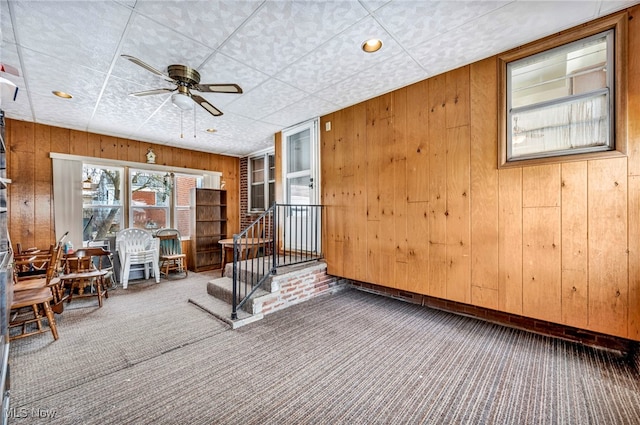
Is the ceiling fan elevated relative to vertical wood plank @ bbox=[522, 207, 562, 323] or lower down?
elevated

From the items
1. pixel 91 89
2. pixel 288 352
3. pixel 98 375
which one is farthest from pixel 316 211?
pixel 91 89

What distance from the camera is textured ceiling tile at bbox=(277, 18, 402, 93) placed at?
2.25 meters

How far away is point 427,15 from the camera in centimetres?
206

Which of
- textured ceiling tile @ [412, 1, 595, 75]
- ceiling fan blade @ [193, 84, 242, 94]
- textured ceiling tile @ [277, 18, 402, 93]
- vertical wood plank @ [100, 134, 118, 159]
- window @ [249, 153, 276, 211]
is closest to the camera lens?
textured ceiling tile @ [412, 1, 595, 75]

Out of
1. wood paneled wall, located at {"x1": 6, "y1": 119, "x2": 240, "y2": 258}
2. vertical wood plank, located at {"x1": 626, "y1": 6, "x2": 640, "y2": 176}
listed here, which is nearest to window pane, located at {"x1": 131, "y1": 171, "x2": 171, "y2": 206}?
wood paneled wall, located at {"x1": 6, "y1": 119, "x2": 240, "y2": 258}

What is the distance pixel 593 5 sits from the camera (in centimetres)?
196

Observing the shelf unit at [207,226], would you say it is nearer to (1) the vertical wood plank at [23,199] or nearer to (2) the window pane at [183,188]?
(2) the window pane at [183,188]

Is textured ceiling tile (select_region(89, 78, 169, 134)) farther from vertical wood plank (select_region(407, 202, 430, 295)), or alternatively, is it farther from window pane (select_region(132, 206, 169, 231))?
vertical wood plank (select_region(407, 202, 430, 295))

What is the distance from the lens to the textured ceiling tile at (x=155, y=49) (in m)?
2.17

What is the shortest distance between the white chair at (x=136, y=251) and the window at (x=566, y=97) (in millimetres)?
5557

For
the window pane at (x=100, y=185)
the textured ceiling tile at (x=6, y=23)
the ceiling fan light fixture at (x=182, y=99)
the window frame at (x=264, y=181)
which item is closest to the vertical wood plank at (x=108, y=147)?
the window pane at (x=100, y=185)

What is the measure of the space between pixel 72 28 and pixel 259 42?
155 cm
